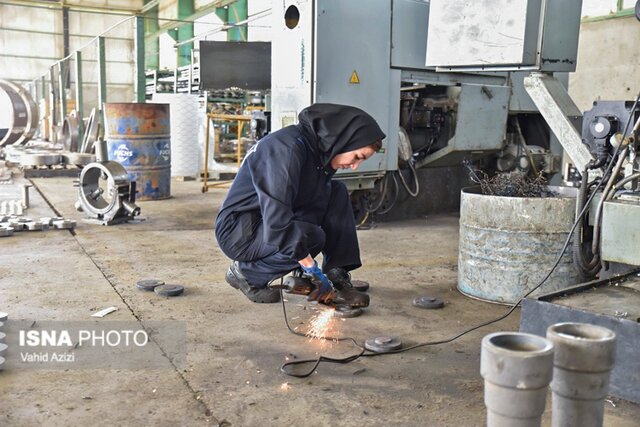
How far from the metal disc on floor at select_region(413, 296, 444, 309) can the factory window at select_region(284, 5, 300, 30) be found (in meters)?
2.58

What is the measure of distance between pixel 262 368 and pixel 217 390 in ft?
0.87

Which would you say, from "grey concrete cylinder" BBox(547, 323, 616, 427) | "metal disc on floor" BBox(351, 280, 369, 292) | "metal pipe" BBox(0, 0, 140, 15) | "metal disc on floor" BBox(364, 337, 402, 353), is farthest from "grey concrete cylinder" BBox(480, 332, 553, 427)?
"metal pipe" BBox(0, 0, 140, 15)

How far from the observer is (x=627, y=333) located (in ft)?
7.49

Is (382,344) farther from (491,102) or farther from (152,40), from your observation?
(152,40)

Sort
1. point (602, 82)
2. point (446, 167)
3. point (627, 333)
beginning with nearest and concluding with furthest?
point (627, 333)
point (446, 167)
point (602, 82)

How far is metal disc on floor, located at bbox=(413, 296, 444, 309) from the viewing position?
11.2ft

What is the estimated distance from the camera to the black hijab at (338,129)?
9.39 ft

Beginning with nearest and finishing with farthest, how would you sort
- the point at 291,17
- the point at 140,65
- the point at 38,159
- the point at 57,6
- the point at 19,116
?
the point at 291,17 < the point at 140,65 < the point at 38,159 < the point at 19,116 < the point at 57,6

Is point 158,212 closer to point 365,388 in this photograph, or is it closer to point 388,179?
point 388,179

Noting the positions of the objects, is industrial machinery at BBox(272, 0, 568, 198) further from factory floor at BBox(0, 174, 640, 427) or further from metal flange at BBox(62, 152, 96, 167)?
metal flange at BBox(62, 152, 96, 167)

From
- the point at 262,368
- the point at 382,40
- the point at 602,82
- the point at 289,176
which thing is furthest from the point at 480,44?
the point at 602,82

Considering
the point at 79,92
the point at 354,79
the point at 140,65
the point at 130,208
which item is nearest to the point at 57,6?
the point at 79,92

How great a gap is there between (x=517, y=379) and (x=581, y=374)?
0.21 metres

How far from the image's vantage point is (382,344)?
278cm
